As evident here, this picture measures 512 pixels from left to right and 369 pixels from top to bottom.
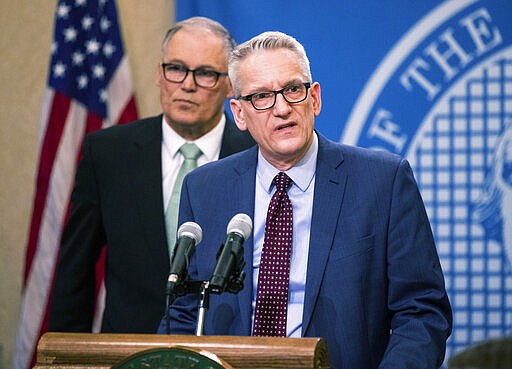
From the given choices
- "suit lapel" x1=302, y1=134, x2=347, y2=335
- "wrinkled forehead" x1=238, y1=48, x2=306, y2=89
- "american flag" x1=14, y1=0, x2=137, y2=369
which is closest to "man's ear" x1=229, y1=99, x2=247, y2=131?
"wrinkled forehead" x1=238, y1=48, x2=306, y2=89

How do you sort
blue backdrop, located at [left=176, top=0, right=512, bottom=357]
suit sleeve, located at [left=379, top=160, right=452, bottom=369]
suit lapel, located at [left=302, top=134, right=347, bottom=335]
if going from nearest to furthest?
suit sleeve, located at [left=379, top=160, right=452, bottom=369], suit lapel, located at [left=302, top=134, right=347, bottom=335], blue backdrop, located at [left=176, top=0, right=512, bottom=357]

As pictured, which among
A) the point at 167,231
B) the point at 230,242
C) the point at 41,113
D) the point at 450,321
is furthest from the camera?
the point at 41,113

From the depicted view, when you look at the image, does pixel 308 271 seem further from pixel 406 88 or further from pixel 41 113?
pixel 41 113

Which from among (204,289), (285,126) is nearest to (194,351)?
(204,289)

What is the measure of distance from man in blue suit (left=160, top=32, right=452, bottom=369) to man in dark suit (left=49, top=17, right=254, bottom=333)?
0.81m

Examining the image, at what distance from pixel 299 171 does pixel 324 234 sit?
23 cm

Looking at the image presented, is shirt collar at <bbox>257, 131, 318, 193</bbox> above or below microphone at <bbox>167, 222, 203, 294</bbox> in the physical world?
above

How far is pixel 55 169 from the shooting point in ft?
15.0

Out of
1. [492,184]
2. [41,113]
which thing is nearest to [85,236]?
[41,113]

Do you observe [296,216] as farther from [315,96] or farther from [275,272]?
[315,96]

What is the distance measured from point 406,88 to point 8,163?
6.98 feet

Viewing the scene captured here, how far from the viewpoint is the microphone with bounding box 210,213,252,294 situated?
6.59 feet

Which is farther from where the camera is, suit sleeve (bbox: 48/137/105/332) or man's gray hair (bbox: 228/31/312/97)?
suit sleeve (bbox: 48/137/105/332)

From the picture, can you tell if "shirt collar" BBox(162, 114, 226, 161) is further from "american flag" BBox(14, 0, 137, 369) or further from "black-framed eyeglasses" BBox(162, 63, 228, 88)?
"american flag" BBox(14, 0, 137, 369)
